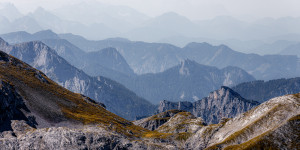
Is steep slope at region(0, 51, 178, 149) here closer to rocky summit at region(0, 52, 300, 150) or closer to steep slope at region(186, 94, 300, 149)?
rocky summit at region(0, 52, 300, 150)

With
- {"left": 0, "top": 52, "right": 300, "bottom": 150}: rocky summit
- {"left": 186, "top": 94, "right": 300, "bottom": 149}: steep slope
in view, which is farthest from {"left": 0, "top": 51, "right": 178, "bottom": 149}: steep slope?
{"left": 186, "top": 94, "right": 300, "bottom": 149}: steep slope

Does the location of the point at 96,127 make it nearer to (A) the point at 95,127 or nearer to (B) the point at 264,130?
(A) the point at 95,127

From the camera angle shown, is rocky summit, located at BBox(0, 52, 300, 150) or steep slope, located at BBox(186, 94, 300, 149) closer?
steep slope, located at BBox(186, 94, 300, 149)

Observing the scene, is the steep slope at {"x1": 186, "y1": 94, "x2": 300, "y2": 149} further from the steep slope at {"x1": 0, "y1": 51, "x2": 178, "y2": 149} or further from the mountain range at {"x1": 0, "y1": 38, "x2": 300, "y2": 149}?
the steep slope at {"x1": 0, "y1": 51, "x2": 178, "y2": 149}

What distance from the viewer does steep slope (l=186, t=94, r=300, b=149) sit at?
135875mm

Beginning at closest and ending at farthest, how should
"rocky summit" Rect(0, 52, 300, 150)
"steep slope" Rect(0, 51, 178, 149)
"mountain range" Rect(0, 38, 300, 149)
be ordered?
"rocky summit" Rect(0, 52, 300, 150) < "mountain range" Rect(0, 38, 300, 149) < "steep slope" Rect(0, 51, 178, 149)

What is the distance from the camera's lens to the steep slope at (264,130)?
135875 millimetres

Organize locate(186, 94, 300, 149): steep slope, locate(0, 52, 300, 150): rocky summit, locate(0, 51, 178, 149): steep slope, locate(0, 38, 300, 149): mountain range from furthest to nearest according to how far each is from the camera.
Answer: locate(0, 51, 178, 149): steep slope, locate(0, 38, 300, 149): mountain range, locate(0, 52, 300, 150): rocky summit, locate(186, 94, 300, 149): steep slope

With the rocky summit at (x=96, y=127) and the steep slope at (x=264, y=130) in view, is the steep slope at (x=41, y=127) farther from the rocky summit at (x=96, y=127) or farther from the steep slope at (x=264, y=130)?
the steep slope at (x=264, y=130)

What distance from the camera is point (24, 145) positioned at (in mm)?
135375

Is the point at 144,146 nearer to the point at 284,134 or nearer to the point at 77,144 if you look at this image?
the point at 77,144

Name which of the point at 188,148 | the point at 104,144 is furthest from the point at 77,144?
the point at 188,148

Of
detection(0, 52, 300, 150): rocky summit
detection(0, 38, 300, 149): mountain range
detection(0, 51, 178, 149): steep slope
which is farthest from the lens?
detection(0, 51, 178, 149): steep slope

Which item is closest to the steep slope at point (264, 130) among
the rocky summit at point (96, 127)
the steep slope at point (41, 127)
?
the rocky summit at point (96, 127)
